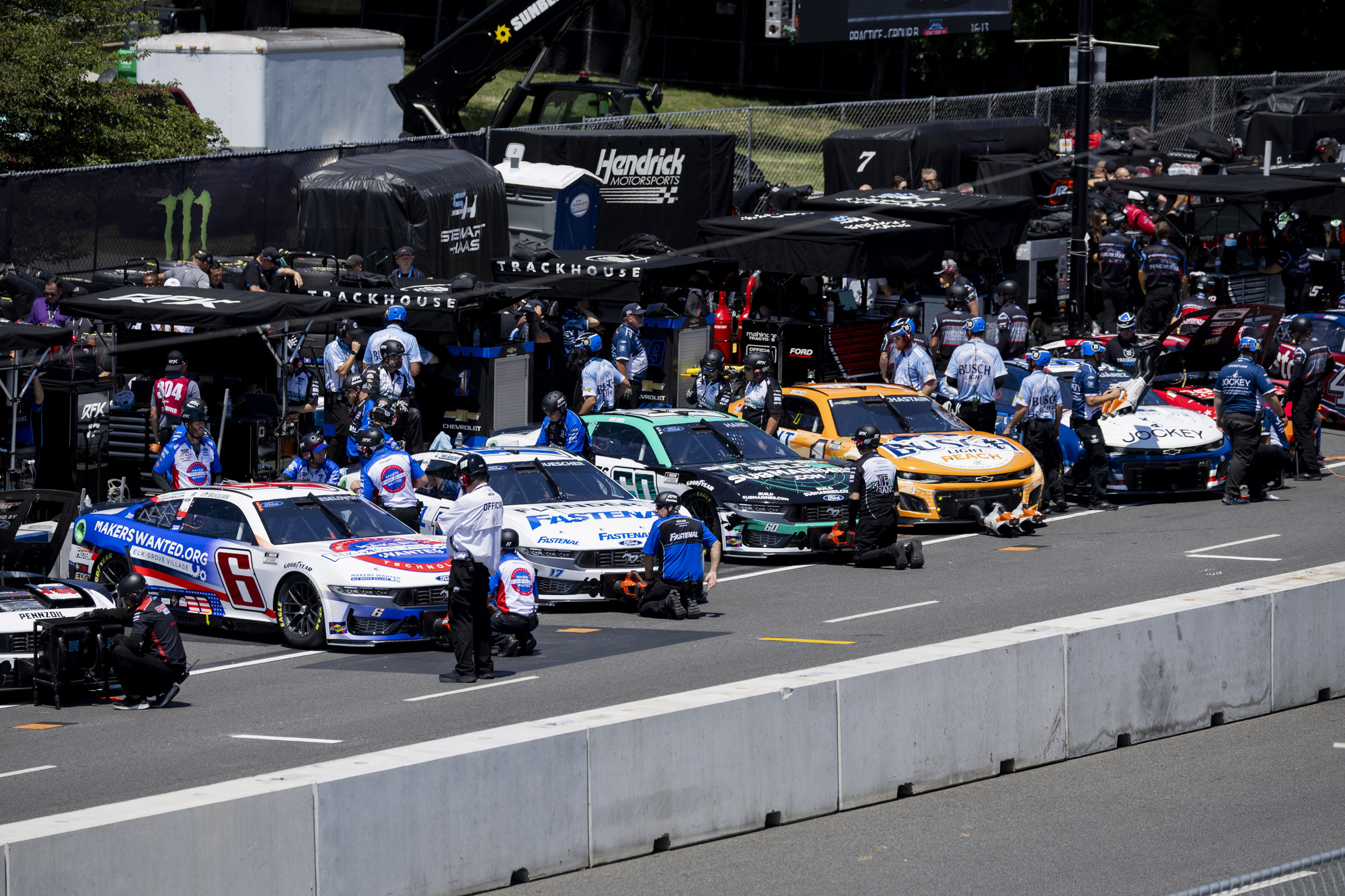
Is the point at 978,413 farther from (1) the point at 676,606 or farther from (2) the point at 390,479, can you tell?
(2) the point at 390,479

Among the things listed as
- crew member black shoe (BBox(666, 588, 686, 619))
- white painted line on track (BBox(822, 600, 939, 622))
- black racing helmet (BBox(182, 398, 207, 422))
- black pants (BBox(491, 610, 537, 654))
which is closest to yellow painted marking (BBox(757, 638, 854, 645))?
white painted line on track (BBox(822, 600, 939, 622))

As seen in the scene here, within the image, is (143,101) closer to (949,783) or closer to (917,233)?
(917,233)

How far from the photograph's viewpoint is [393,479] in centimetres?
1650

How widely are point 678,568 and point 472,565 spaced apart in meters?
2.88

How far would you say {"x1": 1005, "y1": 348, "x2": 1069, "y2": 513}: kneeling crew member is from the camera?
1955 centimetres

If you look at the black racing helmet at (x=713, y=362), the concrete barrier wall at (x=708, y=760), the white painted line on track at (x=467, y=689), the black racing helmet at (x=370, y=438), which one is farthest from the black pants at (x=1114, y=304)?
the white painted line on track at (x=467, y=689)

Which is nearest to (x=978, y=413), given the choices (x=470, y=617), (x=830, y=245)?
(x=830, y=245)

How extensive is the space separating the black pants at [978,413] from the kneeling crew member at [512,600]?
857 cm

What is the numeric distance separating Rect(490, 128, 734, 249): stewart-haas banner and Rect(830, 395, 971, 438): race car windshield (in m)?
9.93

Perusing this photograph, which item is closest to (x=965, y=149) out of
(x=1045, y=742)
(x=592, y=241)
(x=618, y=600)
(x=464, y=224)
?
(x=592, y=241)

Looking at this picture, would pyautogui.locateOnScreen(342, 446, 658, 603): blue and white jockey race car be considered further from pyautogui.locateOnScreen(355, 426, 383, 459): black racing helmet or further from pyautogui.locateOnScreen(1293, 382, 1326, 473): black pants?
pyautogui.locateOnScreen(1293, 382, 1326, 473): black pants

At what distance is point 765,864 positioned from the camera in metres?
8.89

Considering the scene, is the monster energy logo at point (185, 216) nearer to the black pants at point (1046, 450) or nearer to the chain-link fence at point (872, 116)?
the chain-link fence at point (872, 116)

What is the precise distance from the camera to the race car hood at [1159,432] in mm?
20000
